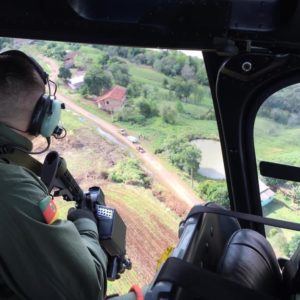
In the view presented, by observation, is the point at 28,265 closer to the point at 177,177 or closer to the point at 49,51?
the point at 49,51

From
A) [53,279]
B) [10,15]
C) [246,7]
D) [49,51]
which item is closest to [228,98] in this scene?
[246,7]

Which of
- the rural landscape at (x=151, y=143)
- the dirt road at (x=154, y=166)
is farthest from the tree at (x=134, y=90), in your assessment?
the dirt road at (x=154, y=166)

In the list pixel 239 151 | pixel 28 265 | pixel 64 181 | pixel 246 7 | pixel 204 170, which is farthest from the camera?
pixel 204 170

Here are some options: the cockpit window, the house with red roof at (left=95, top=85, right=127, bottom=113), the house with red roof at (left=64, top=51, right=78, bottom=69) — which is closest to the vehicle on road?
the house with red roof at (left=95, top=85, right=127, bottom=113)

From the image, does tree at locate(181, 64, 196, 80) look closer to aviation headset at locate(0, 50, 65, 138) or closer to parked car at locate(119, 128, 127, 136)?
parked car at locate(119, 128, 127, 136)

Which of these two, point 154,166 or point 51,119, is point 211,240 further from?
point 154,166
